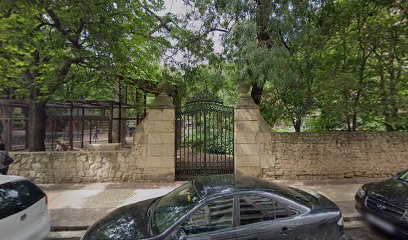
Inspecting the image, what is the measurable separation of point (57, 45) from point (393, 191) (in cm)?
909

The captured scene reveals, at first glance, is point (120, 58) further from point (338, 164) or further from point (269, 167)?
point (338, 164)

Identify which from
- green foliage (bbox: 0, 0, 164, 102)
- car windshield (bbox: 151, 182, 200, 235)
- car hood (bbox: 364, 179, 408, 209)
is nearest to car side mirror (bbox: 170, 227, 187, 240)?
car windshield (bbox: 151, 182, 200, 235)

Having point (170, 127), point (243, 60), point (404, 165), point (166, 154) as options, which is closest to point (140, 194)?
point (166, 154)

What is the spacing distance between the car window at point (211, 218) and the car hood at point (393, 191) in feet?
10.4

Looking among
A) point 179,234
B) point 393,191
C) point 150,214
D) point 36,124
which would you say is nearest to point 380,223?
point 393,191

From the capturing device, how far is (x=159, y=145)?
8.06 meters

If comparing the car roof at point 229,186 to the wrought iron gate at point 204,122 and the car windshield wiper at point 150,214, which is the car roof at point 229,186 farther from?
the wrought iron gate at point 204,122

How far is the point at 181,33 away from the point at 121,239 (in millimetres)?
7620

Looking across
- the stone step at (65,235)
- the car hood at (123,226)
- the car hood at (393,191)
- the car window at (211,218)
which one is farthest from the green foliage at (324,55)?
the stone step at (65,235)

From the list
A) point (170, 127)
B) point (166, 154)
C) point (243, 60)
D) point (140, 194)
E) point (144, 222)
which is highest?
point (243, 60)

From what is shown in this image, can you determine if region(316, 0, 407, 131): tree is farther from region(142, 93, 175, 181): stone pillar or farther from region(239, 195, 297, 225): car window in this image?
region(239, 195, 297, 225): car window

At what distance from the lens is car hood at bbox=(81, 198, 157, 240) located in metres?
3.23

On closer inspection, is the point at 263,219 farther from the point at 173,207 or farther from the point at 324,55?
the point at 324,55

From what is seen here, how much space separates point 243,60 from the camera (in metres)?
7.35
